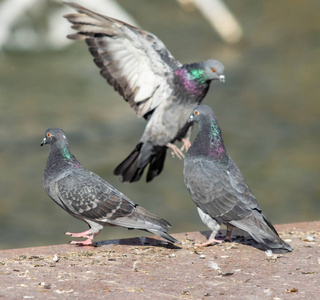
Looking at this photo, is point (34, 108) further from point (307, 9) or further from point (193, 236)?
point (193, 236)

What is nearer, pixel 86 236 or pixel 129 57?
pixel 86 236

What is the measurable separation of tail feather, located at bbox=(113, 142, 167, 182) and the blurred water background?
256 inches

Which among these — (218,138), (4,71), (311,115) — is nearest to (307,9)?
(311,115)

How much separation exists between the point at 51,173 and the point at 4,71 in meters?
19.3

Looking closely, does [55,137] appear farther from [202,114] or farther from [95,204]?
[202,114]

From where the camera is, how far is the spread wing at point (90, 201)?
732 centimetres

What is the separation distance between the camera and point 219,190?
7.51 metres

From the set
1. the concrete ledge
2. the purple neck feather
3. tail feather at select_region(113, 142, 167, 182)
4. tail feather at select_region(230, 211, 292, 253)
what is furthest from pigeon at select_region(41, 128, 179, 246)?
tail feather at select_region(113, 142, 167, 182)

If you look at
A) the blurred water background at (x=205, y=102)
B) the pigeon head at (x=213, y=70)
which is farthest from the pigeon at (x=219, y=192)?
the blurred water background at (x=205, y=102)

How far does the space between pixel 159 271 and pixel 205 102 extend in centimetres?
1598

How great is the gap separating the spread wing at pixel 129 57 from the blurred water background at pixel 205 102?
7158 millimetres

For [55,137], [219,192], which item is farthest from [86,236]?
[219,192]

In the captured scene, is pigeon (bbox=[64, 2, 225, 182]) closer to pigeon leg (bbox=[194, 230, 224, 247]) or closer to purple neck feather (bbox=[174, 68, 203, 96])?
purple neck feather (bbox=[174, 68, 203, 96])

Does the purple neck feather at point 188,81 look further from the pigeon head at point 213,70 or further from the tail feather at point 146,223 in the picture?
the tail feather at point 146,223
